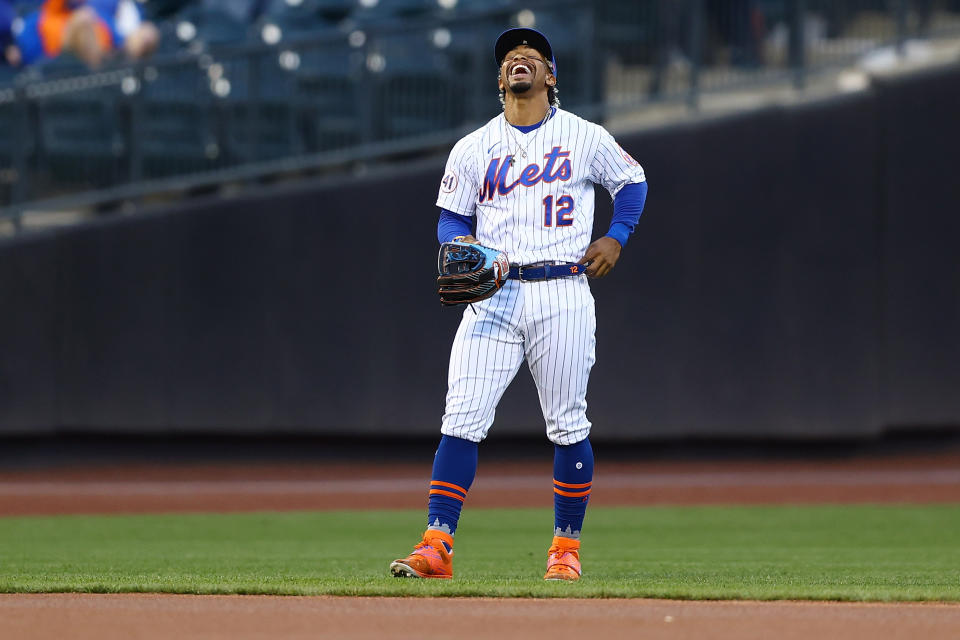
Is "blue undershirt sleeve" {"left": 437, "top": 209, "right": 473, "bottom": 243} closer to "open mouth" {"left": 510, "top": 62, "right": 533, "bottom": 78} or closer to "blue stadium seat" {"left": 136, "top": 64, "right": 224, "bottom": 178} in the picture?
"open mouth" {"left": 510, "top": 62, "right": 533, "bottom": 78}

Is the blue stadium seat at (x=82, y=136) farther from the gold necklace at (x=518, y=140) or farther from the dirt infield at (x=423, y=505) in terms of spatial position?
the gold necklace at (x=518, y=140)

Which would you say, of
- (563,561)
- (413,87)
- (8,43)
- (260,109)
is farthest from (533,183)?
(8,43)

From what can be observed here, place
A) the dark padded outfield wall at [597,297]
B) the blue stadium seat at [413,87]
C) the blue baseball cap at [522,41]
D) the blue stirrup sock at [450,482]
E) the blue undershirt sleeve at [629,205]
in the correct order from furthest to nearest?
1. the dark padded outfield wall at [597,297]
2. the blue stadium seat at [413,87]
3. the blue undershirt sleeve at [629,205]
4. the blue baseball cap at [522,41]
5. the blue stirrup sock at [450,482]

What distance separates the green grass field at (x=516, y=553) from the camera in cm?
466

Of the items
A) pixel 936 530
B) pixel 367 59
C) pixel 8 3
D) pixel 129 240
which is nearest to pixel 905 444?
pixel 936 530

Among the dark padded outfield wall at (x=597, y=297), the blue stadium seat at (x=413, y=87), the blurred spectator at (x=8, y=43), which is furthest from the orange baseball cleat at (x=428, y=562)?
the blurred spectator at (x=8, y=43)

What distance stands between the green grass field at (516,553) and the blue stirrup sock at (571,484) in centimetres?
23

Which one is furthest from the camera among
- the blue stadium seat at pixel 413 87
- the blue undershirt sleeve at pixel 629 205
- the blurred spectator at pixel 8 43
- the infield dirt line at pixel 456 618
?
the blurred spectator at pixel 8 43

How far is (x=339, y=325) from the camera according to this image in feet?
39.7

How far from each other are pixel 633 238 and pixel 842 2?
262cm

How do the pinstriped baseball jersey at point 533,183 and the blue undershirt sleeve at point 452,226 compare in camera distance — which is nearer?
the pinstriped baseball jersey at point 533,183

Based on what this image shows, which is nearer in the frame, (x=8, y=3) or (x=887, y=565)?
Result: (x=887, y=565)

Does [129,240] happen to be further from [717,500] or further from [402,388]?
[717,500]

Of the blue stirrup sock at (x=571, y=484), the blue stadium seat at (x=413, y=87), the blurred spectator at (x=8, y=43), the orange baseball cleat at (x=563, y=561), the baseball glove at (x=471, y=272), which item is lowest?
the orange baseball cleat at (x=563, y=561)
